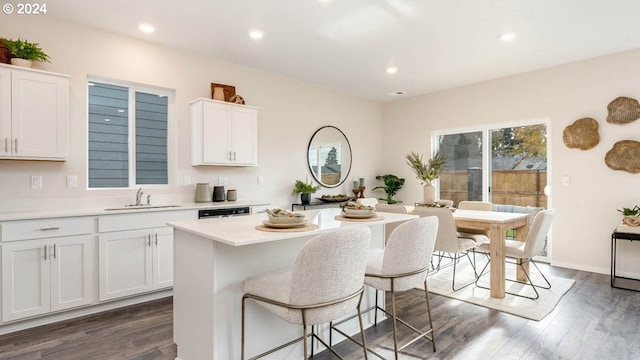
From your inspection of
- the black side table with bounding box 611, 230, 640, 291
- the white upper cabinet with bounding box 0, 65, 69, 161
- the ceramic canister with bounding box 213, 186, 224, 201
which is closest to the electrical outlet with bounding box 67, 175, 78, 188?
the white upper cabinet with bounding box 0, 65, 69, 161

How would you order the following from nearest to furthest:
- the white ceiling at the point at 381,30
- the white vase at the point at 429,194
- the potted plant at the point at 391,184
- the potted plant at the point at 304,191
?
the white ceiling at the point at 381,30 < the white vase at the point at 429,194 < the potted plant at the point at 304,191 < the potted plant at the point at 391,184

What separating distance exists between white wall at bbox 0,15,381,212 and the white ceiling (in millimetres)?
172

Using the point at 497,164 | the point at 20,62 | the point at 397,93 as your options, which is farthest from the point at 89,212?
the point at 497,164

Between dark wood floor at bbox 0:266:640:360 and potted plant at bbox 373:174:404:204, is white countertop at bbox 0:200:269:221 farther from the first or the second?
potted plant at bbox 373:174:404:204

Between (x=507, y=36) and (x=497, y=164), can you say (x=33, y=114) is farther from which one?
(x=497, y=164)

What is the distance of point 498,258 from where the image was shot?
3.20 metres

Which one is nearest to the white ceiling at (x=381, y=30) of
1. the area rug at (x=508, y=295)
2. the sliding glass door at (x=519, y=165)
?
the sliding glass door at (x=519, y=165)

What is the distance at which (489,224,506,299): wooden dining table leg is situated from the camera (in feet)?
10.4

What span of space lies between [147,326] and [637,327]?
→ 390 cm

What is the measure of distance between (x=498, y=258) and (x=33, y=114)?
174 inches

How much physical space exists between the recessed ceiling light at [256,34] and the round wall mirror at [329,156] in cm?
203

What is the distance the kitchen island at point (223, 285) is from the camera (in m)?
1.74

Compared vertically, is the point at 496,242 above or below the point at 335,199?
below

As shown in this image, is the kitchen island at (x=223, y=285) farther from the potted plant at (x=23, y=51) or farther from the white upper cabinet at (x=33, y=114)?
the potted plant at (x=23, y=51)
